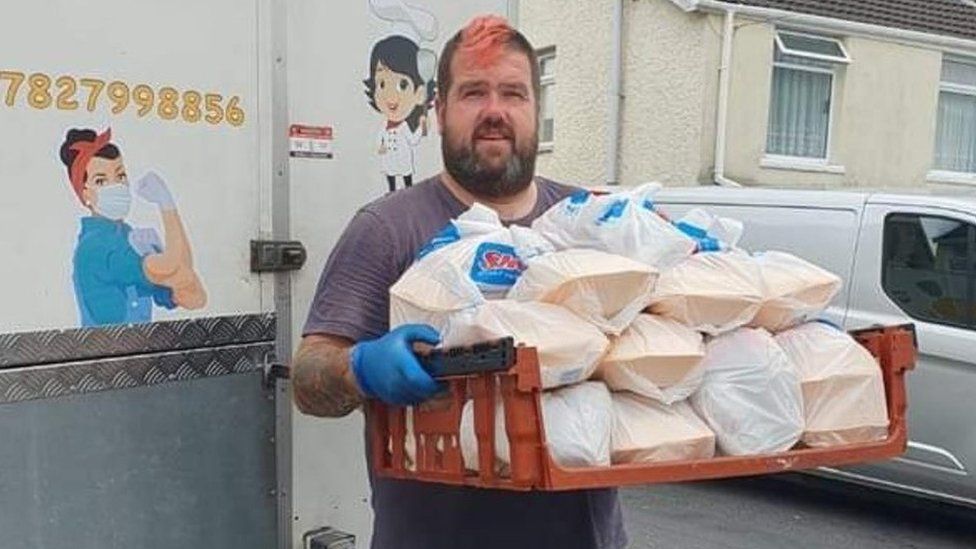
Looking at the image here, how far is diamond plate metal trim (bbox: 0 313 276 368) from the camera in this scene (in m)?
2.19

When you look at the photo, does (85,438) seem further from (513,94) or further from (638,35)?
(638,35)

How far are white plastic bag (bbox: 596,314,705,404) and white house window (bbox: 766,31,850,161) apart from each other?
41.2 feet

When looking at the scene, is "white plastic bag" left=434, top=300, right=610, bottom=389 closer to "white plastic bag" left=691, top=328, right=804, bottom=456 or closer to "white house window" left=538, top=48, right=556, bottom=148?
"white plastic bag" left=691, top=328, right=804, bottom=456

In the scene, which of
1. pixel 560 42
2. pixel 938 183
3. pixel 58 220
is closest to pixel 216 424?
pixel 58 220

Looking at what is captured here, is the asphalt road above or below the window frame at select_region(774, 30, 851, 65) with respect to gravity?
below

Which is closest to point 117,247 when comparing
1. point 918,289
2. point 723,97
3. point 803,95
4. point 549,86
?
point 918,289

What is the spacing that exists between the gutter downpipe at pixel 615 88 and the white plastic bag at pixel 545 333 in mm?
12239

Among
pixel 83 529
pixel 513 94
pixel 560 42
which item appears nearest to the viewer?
pixel 513 94

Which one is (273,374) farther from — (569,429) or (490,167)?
(569,429)

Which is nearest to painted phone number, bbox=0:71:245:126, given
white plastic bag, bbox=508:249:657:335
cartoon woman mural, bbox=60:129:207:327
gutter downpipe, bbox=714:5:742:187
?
cartoon woman mural, bbox=60:129:207:327

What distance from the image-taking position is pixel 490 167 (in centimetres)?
217

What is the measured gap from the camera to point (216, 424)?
8.40 feet

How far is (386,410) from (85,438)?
33.9 inches

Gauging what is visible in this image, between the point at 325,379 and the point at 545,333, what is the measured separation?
0.49 meters
